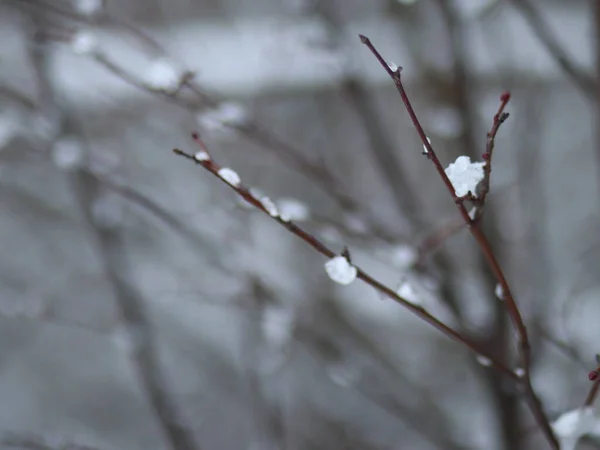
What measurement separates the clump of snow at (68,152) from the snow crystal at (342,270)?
596 mm

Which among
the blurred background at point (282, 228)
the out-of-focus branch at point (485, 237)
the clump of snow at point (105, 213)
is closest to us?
the out-of-focus branch at point (485, 237)

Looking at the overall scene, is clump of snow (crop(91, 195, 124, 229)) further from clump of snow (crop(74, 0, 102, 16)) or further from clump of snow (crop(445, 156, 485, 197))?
clump of snow (crop(445, 156, 485, 197))

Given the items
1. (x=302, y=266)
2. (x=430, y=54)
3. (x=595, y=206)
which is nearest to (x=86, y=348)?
(x=302, y=266)

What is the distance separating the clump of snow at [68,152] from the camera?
90 centimetres

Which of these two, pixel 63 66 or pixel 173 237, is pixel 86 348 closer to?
pixel 173 237

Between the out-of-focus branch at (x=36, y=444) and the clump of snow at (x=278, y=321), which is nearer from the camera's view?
the out-of-focus branch at (x=36, y=444)

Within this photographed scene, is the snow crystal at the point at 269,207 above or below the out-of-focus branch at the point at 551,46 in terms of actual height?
below

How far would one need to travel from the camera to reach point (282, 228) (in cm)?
229

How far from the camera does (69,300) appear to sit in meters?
2.59

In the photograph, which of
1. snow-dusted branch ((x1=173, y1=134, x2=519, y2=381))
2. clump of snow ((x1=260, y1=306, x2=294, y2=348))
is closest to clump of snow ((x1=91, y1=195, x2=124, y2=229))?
clump of snow ((x1=260, y1=306, x2=294, y2=348))

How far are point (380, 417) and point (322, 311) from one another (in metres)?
1.10

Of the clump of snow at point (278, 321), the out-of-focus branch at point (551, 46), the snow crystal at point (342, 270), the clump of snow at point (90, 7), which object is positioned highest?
the out-of-focus branch at point (551, 46)

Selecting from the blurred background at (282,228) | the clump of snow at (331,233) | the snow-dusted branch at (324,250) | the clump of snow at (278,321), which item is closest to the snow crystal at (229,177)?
the snow-dusted branch at (324,250)

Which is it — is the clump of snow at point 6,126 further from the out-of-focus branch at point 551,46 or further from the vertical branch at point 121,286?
the out-of-focus branch at point 551,46
